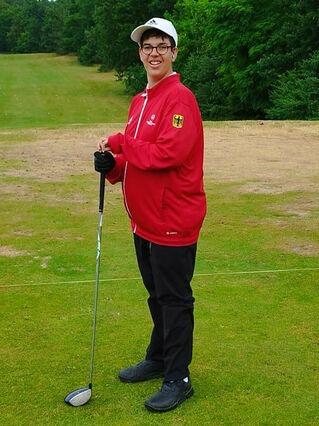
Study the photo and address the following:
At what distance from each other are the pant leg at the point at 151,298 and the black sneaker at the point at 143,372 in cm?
4

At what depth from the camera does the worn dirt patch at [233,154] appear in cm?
1099

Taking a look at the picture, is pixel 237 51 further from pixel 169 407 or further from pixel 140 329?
pixel 169 407

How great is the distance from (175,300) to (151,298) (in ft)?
0.97

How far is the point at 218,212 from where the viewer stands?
8.61 meters

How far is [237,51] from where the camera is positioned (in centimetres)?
3697

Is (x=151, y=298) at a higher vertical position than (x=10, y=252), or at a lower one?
higher

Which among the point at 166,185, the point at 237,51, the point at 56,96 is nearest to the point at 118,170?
the point at 166,185

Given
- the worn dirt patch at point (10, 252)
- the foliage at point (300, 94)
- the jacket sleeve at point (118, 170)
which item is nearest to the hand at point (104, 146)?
the jacket sleeve at point (118, 170)

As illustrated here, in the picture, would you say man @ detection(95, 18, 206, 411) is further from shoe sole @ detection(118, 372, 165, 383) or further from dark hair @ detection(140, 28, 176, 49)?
shoe sole @ detection(118, 372, 165, 383)

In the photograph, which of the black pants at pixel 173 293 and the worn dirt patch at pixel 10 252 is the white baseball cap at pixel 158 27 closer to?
the black pants at pixel 173 293

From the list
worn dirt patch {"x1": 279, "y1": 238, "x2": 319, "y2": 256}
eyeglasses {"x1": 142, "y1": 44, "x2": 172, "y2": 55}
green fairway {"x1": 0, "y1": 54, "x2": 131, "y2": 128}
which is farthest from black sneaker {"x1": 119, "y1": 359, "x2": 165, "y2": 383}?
green fairway {"x1": 0, "y1": 54, "x2": 131, "y2": 128}

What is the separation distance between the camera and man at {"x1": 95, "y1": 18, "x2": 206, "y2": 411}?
3.26m

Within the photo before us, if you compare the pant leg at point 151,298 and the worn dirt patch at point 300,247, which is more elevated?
the pant leg at point 151,298

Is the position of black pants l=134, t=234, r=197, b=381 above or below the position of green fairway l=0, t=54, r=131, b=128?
above
